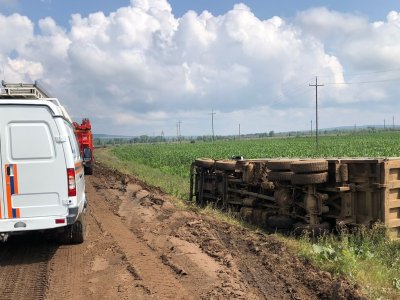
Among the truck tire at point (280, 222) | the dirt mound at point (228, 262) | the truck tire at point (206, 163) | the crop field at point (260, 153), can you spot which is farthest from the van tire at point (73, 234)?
the crop field at point (260, 153)

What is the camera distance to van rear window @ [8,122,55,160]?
6.66m

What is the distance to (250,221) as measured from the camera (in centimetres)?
1178

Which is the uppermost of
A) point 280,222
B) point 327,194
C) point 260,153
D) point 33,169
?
point 33,169

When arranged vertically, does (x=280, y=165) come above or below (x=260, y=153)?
above

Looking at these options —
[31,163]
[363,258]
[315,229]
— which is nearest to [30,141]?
[31,163]

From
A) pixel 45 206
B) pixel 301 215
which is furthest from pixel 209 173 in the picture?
pixel 45 206

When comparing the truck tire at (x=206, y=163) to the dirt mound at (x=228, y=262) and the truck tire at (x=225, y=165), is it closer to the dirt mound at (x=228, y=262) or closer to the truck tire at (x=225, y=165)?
the truck tire at (x=225, y=165)

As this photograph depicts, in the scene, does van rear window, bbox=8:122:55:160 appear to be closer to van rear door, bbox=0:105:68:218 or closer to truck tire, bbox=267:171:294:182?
van rear door, bbox=0:105:68:218

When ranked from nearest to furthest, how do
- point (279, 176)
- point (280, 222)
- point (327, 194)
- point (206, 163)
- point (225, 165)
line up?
point (327, 194)
point (279, 176)
point (280, 222)
point (225, 165)
point (206, 163)

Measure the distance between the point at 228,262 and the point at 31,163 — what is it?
335 cm

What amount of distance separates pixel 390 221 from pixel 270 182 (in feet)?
9.96

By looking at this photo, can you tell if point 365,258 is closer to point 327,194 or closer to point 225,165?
point 327,194

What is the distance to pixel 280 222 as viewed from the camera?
10.5 metres

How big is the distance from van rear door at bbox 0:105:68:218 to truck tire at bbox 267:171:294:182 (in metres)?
5.28
